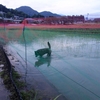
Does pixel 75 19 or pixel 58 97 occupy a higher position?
pixel 75 19

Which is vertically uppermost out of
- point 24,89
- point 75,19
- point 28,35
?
point 75,19

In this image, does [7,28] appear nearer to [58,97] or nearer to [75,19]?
[75,19]

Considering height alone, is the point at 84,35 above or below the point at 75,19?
below

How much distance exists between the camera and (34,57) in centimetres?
845

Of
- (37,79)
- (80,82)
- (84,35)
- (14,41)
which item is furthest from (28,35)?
(80,82)

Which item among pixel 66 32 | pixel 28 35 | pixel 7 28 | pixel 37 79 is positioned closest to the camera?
pixel 37 79

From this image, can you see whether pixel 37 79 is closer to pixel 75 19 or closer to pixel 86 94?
pixel 86 94

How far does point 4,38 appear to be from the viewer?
577 inches

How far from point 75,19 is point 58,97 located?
9.28 metres

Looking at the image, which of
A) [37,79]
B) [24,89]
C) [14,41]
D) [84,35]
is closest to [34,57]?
[37,79]

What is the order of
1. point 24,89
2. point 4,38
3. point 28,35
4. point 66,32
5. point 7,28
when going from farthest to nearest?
point 7,28 < point 66,32 < point 4,38 < point 28,35 < point 24,89

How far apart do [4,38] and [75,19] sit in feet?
17.9

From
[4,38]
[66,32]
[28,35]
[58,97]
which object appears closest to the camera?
[58,97]

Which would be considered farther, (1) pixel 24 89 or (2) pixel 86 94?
(1) pixel 24 89
